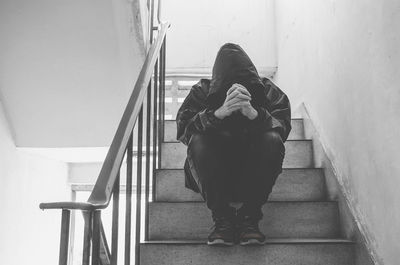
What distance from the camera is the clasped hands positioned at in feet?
5.81

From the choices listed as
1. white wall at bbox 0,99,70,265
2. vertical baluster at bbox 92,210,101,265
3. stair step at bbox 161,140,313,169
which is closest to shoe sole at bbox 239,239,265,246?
vertical baluster at bbox 92,210,101,265

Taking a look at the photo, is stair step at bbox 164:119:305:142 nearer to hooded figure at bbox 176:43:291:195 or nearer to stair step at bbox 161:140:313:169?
stair step at bbox 161:140:313:169

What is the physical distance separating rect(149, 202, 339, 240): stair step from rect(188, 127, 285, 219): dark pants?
0.32 meters

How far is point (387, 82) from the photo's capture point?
5.20 ft

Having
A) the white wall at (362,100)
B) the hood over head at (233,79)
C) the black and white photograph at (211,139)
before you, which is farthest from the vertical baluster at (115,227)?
the white wall at (362,100)

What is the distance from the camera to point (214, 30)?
409cm

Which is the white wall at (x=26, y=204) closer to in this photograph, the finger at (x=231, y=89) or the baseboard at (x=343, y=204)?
the finger at (x=231, y=89)

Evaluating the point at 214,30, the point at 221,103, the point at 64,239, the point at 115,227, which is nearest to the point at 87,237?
the point at 64,239

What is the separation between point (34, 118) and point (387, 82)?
2336mm

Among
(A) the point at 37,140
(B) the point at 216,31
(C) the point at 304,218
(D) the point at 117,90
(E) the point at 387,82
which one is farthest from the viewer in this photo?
(B) the point at 216,31

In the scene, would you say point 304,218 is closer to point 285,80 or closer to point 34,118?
point 285,80

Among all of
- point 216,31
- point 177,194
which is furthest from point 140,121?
point 216,31

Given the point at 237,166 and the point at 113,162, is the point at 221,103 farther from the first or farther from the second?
the point at 113,162

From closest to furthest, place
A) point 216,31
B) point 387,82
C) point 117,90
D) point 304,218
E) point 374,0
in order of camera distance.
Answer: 1. point 387,82
2. point 374,0
3. point 304,218
4. point 117,90
5. point 216,31
